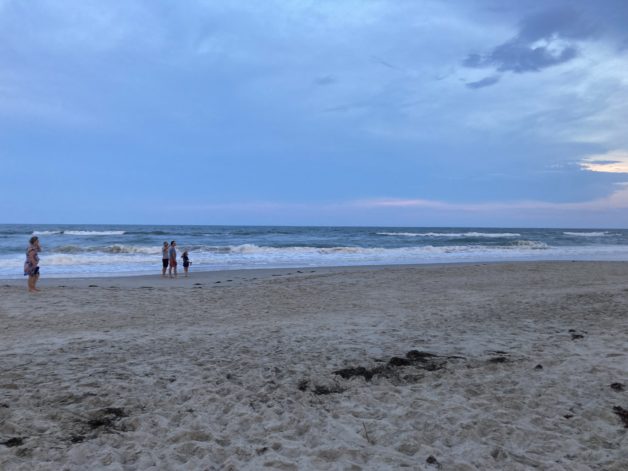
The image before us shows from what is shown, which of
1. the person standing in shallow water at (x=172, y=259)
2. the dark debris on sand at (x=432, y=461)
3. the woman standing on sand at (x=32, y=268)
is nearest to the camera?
the dark debris on sand at (x=432, y=461)

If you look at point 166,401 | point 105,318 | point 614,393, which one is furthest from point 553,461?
point 105,318

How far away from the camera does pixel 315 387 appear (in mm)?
4781

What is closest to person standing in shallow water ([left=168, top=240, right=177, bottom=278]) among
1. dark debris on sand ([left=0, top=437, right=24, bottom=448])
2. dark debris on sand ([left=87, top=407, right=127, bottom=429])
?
dark debris on sand ([left=87, top=407, right=127, bottom=429])

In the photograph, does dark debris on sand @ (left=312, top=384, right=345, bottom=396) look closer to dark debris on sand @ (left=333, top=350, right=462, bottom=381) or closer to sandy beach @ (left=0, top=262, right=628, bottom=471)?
sandy beach @ (left=0, top=262, right=628, bottom=471)

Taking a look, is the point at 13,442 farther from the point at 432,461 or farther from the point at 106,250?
the point at 106,250

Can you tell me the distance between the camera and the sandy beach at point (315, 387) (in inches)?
135

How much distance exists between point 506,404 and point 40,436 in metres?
4.08

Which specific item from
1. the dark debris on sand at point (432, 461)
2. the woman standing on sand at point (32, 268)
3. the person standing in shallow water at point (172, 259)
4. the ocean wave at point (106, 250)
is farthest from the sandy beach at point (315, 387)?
the ocean wave at point (106, 250)

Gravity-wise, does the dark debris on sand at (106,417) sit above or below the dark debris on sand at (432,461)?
above

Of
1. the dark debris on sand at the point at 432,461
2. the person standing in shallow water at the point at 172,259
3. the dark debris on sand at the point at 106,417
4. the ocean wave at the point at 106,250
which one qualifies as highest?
the person standing in shallow water at the point at 172,259

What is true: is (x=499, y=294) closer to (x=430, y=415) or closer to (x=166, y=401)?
(x=430, y=415)

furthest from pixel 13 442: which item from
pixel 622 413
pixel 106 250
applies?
pixel 106 250

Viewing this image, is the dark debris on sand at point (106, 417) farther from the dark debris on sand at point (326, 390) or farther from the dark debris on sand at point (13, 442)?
the dark debris on sand at point (326, 390)

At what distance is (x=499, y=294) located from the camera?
37.9ft
